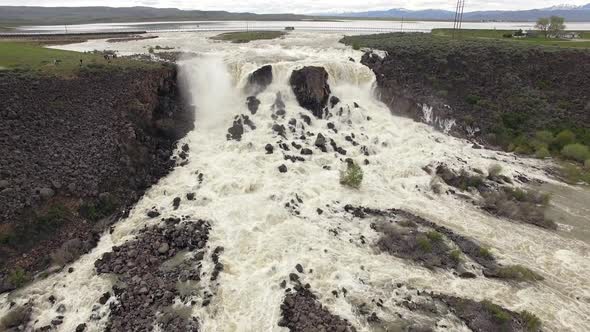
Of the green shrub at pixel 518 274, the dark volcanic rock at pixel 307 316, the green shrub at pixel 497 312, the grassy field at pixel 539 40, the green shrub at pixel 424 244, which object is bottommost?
the dark volcanic rock at pixel 307 316

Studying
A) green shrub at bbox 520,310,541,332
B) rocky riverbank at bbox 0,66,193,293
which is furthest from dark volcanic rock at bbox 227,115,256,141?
green shrub at bbox 520,310,541,332

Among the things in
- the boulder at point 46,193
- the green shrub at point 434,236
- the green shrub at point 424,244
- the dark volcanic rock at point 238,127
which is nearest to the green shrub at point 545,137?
the green shrub at point 434,236

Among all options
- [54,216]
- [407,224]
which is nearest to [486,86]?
[407,224]

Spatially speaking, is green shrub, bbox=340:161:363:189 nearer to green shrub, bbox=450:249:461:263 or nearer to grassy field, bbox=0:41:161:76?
green shrub, bbox=450:249:461:263

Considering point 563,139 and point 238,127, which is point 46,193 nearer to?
point 238,127

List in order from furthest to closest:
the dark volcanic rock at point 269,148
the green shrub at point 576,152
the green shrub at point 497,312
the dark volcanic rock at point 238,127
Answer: the dark volcanic rock at point 238,127
the green shrub at point 576,152
the dark volcanic rock at point 269,148
the green shrub at point 497,312

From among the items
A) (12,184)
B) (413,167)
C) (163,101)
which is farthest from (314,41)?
(12,184)

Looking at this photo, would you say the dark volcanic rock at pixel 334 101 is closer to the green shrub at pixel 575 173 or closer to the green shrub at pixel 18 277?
the green shrub at pixel 575 173
